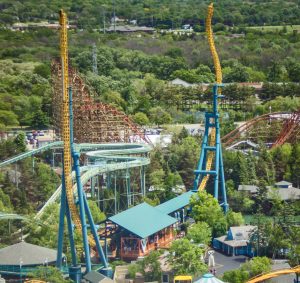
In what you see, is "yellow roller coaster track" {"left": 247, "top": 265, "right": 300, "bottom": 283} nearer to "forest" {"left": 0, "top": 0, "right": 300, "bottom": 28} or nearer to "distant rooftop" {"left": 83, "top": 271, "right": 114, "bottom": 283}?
"distant rooftop" {"left": 83, "top": 271, "right": 114, "bottom": 283}

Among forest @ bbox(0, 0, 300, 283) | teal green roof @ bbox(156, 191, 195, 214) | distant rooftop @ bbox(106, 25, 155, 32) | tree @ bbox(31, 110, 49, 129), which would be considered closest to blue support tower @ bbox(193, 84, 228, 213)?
teal green roof @ bbox(156, 191, 195, 214)

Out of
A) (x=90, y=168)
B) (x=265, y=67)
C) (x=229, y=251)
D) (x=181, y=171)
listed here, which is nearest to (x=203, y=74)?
(x=265, y=67)

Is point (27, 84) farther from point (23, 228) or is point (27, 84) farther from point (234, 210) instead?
point (23, 228)

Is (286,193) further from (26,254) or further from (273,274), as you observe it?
(273,274)

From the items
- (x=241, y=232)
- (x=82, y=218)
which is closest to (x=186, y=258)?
(x=82, y=218)

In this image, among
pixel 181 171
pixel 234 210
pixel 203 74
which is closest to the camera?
pixel 234 210

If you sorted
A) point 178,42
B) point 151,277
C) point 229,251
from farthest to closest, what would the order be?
1. point 178,42
2. point 229,251
3. point 151,277
